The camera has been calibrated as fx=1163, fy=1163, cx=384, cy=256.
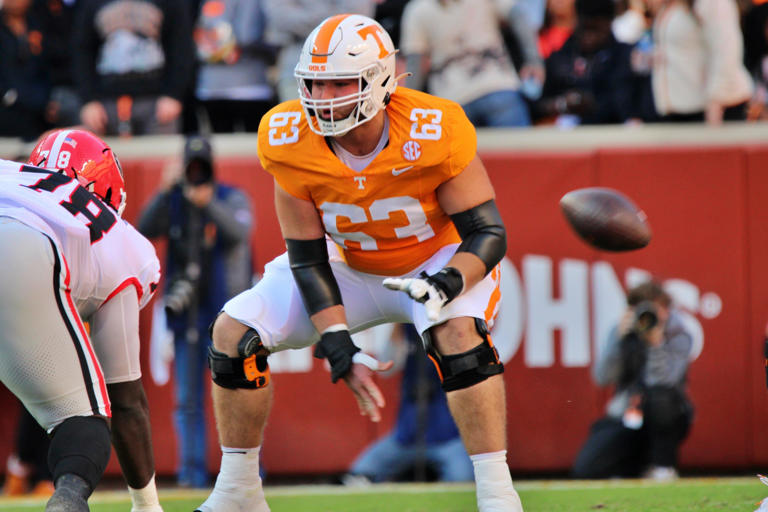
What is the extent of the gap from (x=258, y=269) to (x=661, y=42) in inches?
110

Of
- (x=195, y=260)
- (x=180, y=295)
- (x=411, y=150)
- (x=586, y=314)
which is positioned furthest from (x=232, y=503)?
(x=586, y=314)

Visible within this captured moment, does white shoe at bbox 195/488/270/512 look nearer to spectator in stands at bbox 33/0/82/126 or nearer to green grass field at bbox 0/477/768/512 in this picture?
green grass field at bbox 0/477/768/512

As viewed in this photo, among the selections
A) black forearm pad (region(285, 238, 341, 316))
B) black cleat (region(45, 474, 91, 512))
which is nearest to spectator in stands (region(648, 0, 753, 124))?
black forearm pad (region(285, 238, 341, 316))

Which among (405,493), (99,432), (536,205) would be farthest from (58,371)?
(536,205)

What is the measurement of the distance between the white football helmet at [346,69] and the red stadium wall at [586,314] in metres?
3.22

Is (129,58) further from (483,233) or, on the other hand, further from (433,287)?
(433,287)

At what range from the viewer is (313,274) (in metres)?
3.91

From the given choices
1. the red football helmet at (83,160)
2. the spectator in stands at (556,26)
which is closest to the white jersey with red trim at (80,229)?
the red football helmet at (83,160)

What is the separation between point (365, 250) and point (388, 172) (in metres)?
0.36

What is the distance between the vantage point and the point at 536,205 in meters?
7.09

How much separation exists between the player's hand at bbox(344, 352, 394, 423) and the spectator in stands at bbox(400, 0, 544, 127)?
3599 mm

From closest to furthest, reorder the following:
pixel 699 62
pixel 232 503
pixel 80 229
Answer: pixel 80 229 → pixel 232 503 → pixel 699 62

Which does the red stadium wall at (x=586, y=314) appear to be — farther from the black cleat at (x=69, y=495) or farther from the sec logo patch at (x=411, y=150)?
the black cleat at (x=69, y=495)

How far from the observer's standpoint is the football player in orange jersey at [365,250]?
144 inches
